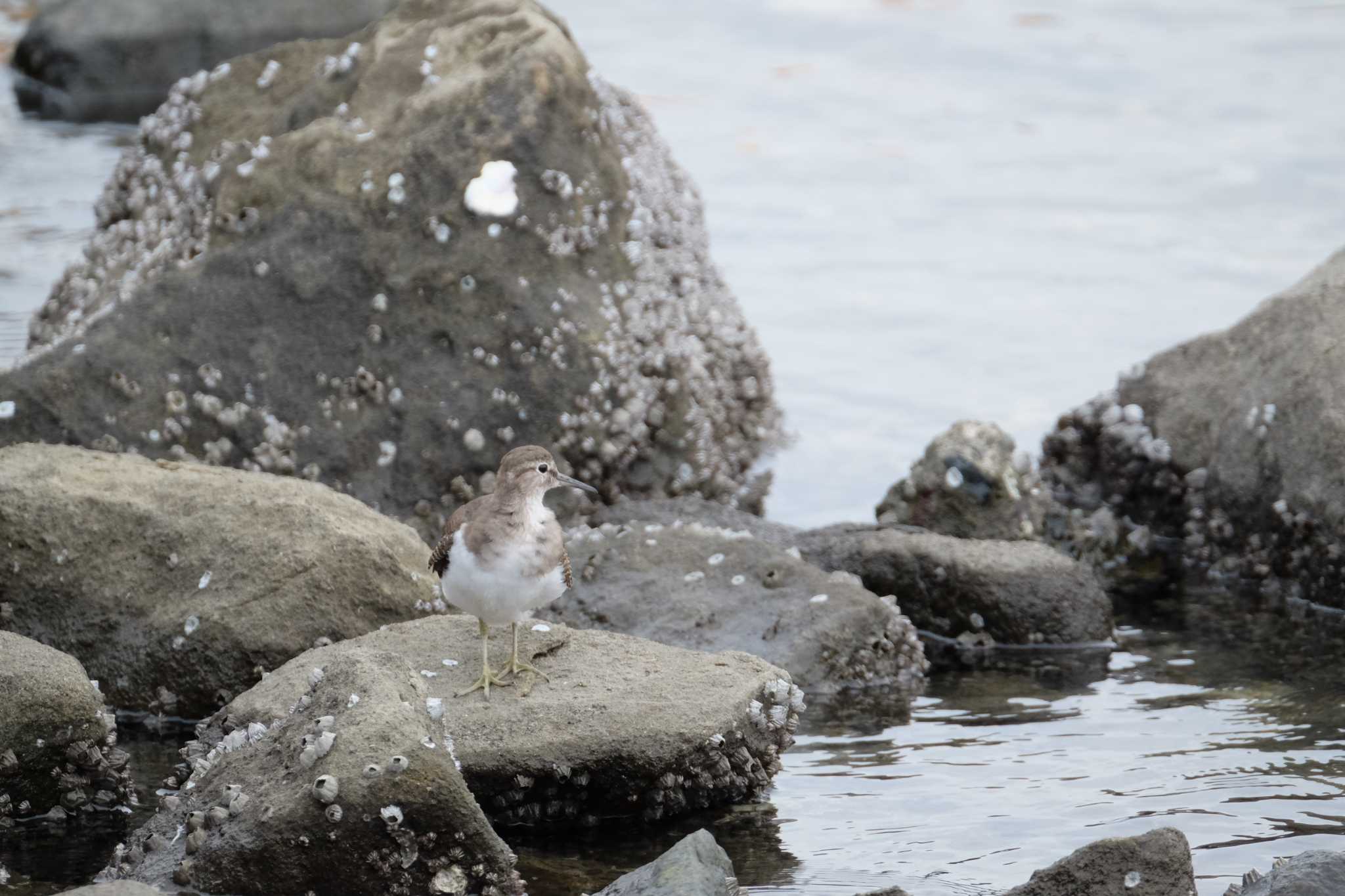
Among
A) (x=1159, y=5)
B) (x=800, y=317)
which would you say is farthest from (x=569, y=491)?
(x=1159, y=5)

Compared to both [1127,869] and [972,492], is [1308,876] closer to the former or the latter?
[1127,869]

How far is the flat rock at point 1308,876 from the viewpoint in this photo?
6250mm

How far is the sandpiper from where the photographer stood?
25.0 ft

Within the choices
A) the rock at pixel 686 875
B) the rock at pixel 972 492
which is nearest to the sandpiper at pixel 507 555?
the rock at pixel 686 875

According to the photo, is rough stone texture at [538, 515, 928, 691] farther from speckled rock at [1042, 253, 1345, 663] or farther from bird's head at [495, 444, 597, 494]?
speckled rock at [1042, 253, 1345, 663]

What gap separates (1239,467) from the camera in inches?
456

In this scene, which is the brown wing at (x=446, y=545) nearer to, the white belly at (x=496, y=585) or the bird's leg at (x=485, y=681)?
the white belly at (x=496, y=585)

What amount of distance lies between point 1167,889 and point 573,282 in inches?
245

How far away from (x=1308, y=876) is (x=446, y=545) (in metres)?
3.85

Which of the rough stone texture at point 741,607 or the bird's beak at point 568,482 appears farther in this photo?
the rough stone texture at point 741,607

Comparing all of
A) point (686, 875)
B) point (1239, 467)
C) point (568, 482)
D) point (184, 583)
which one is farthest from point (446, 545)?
point (1239, 467)

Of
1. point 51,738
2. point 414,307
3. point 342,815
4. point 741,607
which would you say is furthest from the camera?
point 414,307

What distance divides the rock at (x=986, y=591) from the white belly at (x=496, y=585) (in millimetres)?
3142

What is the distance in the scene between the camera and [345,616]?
29.4 ft
